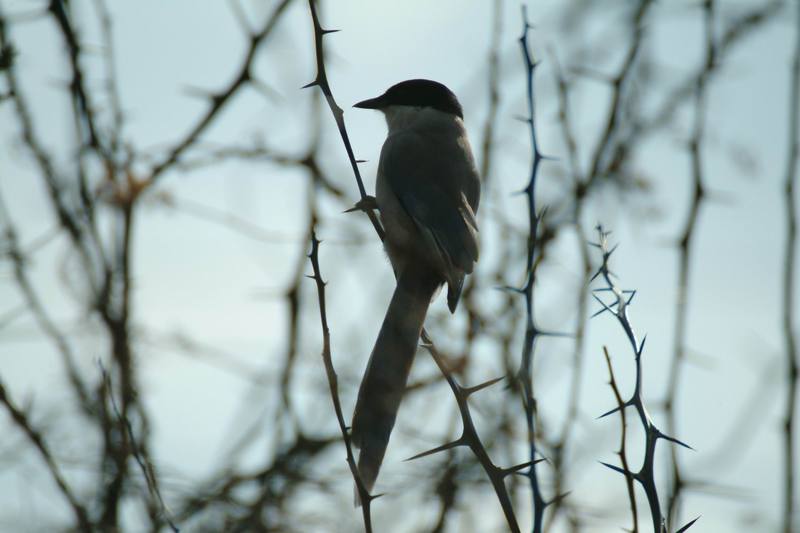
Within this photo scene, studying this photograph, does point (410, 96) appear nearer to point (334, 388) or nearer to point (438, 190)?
point (438, 190)

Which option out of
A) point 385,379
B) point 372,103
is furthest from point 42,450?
point 372,103

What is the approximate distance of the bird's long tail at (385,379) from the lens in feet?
7.46

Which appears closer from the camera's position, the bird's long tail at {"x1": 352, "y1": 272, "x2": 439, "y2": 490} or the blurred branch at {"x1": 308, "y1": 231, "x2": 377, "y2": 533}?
the blurred branch at {"x1": 308, "y1": 231, "x2": 377, "y2": 533}

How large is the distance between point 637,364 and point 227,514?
6.88ft

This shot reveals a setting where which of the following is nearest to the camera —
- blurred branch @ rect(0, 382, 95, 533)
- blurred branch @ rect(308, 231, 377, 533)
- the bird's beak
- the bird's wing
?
blurred branch @ rect(308, 231, 377, 533)

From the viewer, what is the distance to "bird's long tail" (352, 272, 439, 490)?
227 cm

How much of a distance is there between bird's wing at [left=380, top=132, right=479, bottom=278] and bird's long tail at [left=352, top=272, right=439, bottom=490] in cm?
25

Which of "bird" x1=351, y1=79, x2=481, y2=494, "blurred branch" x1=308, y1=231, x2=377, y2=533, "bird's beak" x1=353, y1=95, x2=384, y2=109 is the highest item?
"bird's beak" x1=353, y1=95, x2=384, y2=109

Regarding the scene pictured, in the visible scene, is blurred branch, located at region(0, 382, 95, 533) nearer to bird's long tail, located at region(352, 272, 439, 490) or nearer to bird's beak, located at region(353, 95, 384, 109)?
bird's long tail, located at region(352, 272, 439, 490)

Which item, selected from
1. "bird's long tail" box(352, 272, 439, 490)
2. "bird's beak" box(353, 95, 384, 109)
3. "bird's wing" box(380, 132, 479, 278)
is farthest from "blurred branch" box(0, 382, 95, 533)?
"bird's beak" box(353, 95, 384, 109)

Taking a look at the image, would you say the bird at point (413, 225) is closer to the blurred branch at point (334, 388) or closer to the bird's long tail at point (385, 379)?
the bird's long tail at point (385, 379)

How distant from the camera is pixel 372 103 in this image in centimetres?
408

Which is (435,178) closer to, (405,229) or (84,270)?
(405,229)

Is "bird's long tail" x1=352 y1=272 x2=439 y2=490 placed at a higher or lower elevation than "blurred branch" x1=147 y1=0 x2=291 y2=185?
lower
